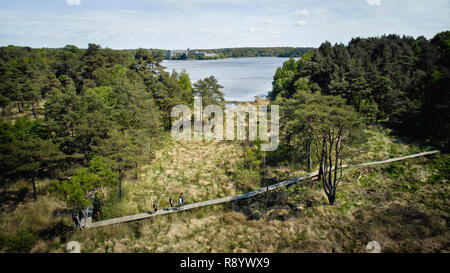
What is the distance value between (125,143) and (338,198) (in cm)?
1771

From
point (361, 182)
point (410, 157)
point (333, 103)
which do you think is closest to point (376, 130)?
point (410, 157)

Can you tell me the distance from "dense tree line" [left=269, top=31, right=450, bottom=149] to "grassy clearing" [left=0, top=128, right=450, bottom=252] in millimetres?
7502

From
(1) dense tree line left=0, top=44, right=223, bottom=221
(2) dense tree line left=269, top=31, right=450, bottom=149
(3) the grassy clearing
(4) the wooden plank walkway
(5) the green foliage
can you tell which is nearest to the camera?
(3) the grassy clearing

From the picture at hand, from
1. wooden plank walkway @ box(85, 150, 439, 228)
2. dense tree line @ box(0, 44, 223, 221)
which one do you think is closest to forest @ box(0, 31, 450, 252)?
dense tree line @ box(0, 44, 223, 221)

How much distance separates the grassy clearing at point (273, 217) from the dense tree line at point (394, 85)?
7502 mm

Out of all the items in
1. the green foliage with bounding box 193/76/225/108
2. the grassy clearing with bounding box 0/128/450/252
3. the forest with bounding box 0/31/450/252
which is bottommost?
the grassy clearing with bounding box 0/128/450/252

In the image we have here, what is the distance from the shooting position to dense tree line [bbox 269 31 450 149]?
92.3ft

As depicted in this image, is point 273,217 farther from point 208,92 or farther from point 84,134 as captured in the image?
point 208,92

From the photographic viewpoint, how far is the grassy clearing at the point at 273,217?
44.2ft

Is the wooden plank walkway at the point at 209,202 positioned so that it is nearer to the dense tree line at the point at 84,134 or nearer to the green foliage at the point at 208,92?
the dense tree line at the point at 84,134

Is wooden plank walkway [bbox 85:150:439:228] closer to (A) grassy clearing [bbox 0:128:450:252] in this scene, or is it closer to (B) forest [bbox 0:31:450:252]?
(A) grassy clearing [bbox 0:128:450:252]

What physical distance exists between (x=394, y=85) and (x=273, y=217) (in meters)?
32.0

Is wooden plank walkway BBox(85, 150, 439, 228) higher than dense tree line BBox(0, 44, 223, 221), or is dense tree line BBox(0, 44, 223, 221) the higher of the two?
dense tree line BBox(0, 44, 223, 221)

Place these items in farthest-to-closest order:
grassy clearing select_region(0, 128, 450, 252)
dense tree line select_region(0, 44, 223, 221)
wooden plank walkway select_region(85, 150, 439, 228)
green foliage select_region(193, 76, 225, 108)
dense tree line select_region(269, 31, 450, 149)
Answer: green foliage select_region(193, 76, 225, 108), dense tree line select_region(269, 31, 450, 149), dense tree line select_region(0, 44, 223, 221), wooden plank walkway select_region(85, 150, 439, 228), grassy clearing select_region(0, 128, 450, 252)
